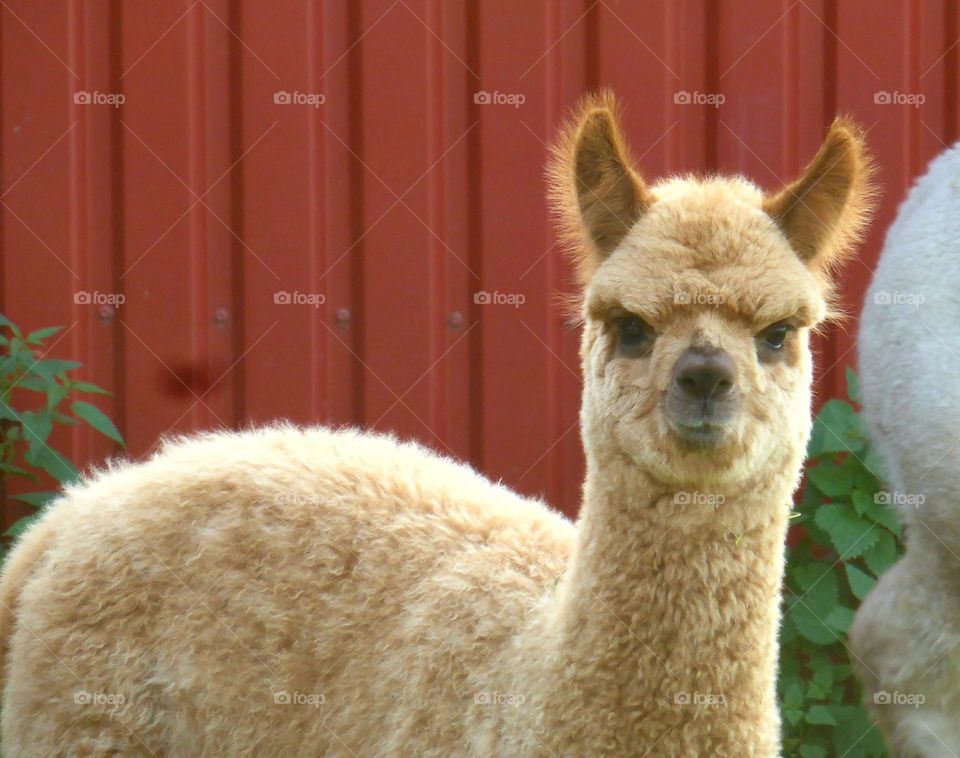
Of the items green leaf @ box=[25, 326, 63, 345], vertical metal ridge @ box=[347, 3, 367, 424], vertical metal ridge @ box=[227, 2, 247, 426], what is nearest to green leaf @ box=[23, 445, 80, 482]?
green leaf @ box=[25, 326, 63, 345]

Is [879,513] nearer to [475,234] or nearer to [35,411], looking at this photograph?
[475,234]

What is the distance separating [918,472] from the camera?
3594 millimetres

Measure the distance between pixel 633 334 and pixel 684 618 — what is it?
0.55 metres

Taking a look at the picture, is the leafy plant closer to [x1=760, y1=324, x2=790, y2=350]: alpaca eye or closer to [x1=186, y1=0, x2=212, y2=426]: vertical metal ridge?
[x1=186, y1=0, x2=212, y2=426]: vertical metal ridge

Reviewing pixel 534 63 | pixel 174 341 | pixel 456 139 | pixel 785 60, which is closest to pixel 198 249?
pixel 174 341

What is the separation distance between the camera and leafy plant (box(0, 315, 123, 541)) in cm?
428

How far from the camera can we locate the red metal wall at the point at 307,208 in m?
4.55

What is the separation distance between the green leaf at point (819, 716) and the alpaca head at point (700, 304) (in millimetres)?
2187

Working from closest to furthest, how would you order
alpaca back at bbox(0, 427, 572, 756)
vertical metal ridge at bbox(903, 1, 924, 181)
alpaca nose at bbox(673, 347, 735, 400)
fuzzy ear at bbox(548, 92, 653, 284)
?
alpaca nose at bbox(673, 347, 735, 400) → fuzzy ear at bbox(548, 92, 653, 284) → alpaca back at bbox(0, 427, 572, 756) → vertical metal ridge at bbox(903, 1, 924, 181)

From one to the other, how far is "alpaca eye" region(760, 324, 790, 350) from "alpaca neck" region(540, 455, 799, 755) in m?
0.23

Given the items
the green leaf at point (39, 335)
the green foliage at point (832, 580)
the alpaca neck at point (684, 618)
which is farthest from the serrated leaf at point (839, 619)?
the green leaf at point (39, 335)

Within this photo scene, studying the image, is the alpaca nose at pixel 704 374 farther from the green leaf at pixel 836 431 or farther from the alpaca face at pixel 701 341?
the green leaf at pixel 836 431

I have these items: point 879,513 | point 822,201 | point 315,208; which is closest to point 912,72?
point 879,513

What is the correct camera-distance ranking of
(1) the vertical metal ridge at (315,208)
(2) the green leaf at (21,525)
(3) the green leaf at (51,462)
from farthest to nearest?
(1) the vertical metal ridge at (315,208) → (3) the green leaf at (51,462) → (2) the green leaf at (21,525)
